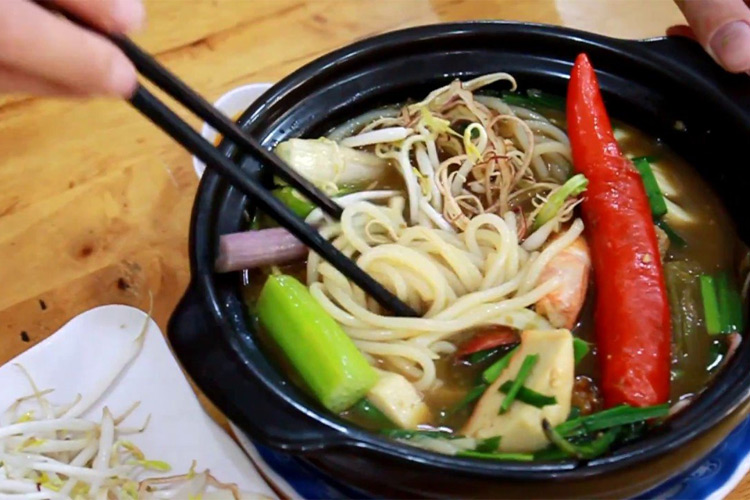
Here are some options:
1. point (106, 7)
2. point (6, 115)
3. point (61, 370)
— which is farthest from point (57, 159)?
point (106, 7)

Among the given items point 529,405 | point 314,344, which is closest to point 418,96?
point 314,344

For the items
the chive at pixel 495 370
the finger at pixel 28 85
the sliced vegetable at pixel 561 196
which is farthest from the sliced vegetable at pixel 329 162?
the finger at pixel 28 85

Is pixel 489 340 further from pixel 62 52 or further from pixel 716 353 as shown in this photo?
pixel 62 52

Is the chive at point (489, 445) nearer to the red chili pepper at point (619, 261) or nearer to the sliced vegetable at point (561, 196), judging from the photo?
the red chili pepper at point (619, 261)

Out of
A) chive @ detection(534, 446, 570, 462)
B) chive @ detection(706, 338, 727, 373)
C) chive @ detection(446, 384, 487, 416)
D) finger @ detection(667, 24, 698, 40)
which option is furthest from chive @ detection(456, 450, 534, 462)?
finger @ detection(667, 24, 698, 40)

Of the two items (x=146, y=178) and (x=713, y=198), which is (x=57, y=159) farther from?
(x=713, y=198)

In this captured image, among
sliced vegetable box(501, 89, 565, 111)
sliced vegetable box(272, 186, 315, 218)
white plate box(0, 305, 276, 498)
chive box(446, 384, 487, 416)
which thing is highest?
sliced vegetable box(501, 89, 565, 111)

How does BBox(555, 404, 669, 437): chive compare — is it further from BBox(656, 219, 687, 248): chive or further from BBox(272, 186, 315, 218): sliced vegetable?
BBox(272, 186, 315, 218): sliced vegetable
